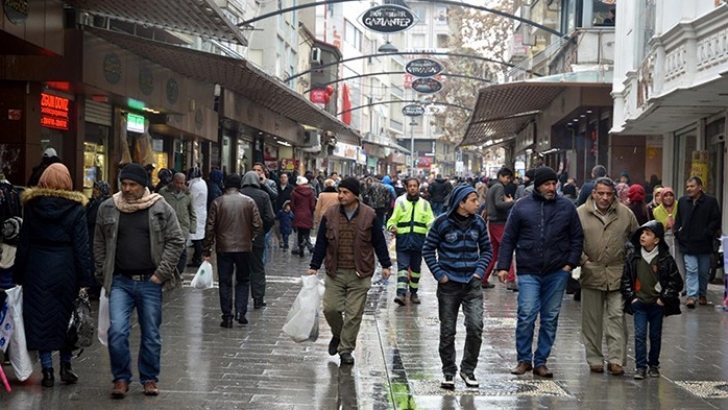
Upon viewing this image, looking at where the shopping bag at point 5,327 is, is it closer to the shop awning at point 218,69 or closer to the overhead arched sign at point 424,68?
the shop awning at point 218,69

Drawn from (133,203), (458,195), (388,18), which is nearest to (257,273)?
(458,195)

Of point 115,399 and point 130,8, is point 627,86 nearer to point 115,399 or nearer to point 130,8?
point 130,8

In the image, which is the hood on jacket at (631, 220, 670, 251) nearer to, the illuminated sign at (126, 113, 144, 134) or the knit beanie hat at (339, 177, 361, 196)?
the knit beanie hat at (339, 177, 361, 196)

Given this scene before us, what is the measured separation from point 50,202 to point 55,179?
0.19 m

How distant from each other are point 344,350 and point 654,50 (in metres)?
9.87

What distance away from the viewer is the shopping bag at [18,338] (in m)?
7.81

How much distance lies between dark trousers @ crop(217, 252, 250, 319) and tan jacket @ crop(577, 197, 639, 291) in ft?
13.5

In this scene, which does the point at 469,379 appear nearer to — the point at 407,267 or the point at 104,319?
the point at 104,319

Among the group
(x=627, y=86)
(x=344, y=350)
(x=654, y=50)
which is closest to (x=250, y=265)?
(x=344, y=350)

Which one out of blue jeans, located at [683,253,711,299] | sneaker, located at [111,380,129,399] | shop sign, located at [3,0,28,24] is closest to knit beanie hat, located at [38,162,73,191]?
sneaker, located at [111,380,129,399]

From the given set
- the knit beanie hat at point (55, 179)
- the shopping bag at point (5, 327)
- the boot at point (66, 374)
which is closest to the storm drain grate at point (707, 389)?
the boot at point (66, 374)

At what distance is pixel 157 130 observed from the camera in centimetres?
2556

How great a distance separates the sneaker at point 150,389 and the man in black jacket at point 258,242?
14.8 ft

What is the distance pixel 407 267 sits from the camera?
1392cm
